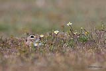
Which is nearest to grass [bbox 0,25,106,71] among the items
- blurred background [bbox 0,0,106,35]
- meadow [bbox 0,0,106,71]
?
meadow [bbox 0,0,106,71]

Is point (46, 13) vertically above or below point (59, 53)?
above

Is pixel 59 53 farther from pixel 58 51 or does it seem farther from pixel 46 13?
pixel 46 13

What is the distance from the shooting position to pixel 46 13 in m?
24.1

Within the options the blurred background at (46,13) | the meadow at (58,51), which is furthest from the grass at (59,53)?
the blurred background at (46,13)

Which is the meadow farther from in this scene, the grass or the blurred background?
the blurred background

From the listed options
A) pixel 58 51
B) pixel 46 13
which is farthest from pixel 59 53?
pixel 46 13

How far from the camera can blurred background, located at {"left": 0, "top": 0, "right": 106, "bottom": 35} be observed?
782 inches

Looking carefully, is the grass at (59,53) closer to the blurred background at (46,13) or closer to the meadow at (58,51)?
the meadow at (58,51)

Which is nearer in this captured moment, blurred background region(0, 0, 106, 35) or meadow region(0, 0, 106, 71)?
meadow region(0, 0, 106, 71)

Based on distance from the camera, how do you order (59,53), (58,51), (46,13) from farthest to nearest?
(46,13)
(58,51)
(59,53)

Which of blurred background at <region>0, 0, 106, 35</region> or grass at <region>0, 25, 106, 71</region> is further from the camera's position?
blurred background at <region>0, 0, 106, 35</region>

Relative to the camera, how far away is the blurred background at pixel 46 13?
1986cm

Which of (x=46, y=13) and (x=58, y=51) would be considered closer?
(x=58, y=51)

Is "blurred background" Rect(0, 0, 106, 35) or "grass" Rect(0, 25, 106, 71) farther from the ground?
"blurred background" Rect(0, 0, 106, 35)
